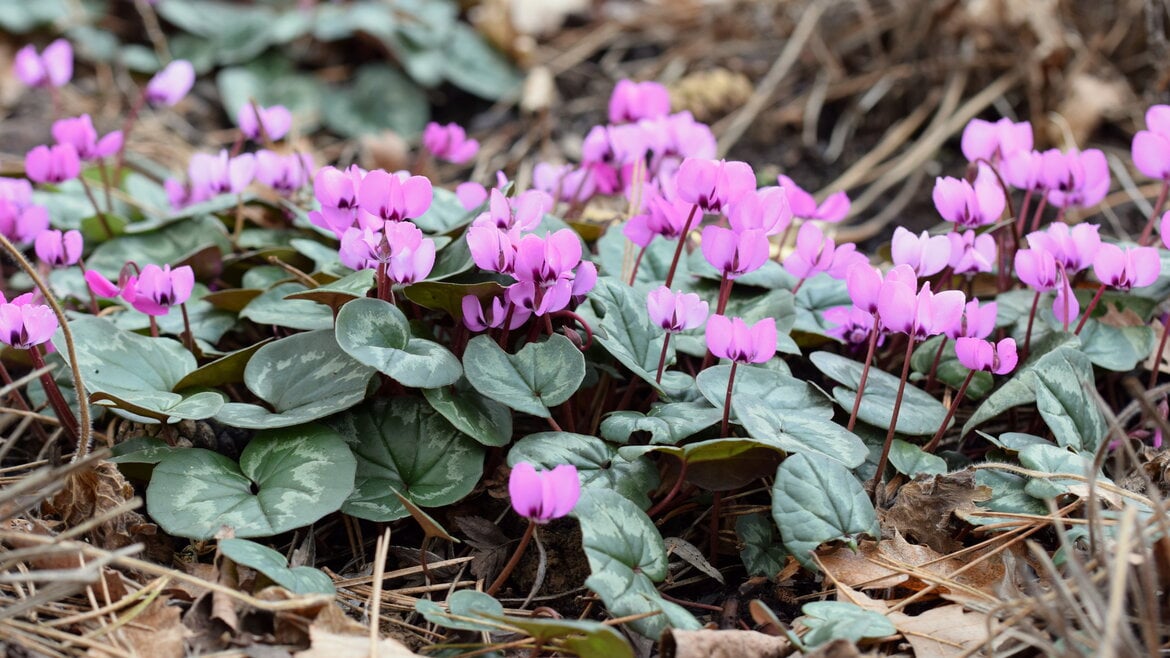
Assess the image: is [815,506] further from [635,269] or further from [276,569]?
[276,569]

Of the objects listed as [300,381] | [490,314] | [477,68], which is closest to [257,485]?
[300,381]

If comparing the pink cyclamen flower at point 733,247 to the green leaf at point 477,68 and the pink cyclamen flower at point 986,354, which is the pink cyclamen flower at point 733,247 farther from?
the green leaf at point 477,68

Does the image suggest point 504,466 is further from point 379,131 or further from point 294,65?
point 294,65

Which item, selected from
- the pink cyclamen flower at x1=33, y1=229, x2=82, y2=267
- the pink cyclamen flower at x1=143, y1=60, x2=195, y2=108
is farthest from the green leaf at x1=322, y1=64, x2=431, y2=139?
the pink cyclamen flower at x1=33, y1=229, x2=82, y2=267

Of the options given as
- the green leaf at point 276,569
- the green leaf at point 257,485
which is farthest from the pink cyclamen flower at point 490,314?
the green leaf at point 276,569

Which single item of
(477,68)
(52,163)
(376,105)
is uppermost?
(52,163)

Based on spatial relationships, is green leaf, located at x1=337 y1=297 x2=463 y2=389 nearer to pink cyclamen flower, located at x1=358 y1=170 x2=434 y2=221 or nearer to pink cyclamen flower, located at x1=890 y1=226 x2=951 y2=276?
pink cyclamen flower, located at x1=358 y1=170 x2=434 y2=221
